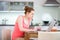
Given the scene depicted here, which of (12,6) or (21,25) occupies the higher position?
(12,6)

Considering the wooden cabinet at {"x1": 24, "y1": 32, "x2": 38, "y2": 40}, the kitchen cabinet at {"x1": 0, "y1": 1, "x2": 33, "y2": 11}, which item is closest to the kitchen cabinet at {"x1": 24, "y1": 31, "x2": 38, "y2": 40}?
the wooden cabinet at {"x1": 24, "y1": 32, "x2": 38, "y2": 40}

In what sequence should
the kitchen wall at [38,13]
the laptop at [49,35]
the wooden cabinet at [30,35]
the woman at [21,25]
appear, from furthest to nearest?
the kitchen wall at [38,13]
the woman at [21,25]
the wooden cabinet at [30,35]
the laptop at [49,35]

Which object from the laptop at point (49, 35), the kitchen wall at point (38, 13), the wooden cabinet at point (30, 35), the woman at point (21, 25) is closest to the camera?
the laptop at point (49, 35)

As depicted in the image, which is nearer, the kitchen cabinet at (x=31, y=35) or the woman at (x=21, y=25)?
the kitchen cabinet at (x=31, y=35)

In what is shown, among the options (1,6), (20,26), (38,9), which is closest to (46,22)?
(38,9)

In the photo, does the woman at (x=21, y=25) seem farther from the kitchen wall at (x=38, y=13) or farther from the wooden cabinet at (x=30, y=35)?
the kitchen wall at (x=38, y=13)

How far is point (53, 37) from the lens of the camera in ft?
9.35

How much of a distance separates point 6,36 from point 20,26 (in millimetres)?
1113

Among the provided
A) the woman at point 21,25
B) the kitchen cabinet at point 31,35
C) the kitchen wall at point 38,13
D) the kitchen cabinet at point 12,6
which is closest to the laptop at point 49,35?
the kitchen cabinet at point 31,35

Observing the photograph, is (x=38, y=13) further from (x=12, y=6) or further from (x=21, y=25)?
(x=21, y=25)

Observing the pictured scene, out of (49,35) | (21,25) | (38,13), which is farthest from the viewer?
(38,13)

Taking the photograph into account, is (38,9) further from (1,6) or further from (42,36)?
(42,36)

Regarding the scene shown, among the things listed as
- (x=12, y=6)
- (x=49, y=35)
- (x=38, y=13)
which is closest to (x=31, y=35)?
(x=49, y=35)

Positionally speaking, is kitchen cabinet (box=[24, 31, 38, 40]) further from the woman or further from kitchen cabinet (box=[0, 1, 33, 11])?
kitchen cabinet (box=[0, 1, 33, 11])
